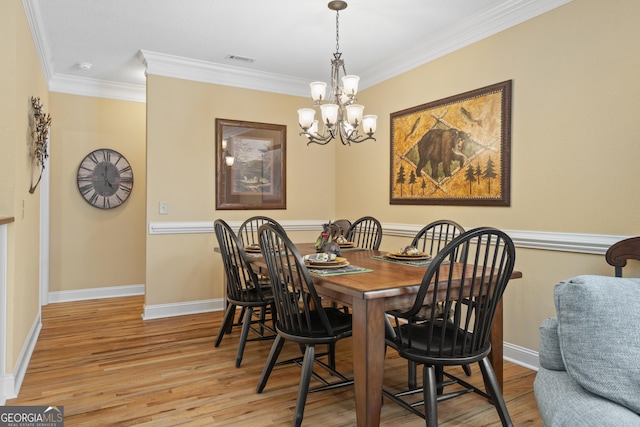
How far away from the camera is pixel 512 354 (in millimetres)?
3074

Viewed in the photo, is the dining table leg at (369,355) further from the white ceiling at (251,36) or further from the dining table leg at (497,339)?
the white ceiling at (251,36)

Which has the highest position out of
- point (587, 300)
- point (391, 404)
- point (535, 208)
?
point (535, 208)

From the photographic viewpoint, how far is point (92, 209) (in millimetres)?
5023

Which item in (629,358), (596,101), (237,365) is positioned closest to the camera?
(629,358)

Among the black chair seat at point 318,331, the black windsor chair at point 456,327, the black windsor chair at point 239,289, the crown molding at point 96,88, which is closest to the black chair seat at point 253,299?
the black windsor chair at point 239,289

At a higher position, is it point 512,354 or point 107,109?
point 107,109

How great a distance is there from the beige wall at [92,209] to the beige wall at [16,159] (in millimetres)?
1946

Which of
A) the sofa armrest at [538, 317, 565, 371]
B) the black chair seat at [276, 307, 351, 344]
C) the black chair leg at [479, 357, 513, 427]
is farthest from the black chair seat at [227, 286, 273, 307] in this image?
the sofa armrest at [538, 317, 565, 371]

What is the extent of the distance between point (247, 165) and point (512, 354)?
125 inches

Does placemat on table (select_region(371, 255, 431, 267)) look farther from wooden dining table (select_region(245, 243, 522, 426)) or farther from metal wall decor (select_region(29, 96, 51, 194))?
metal wall decor (select_region(29, 96, 51, 194))

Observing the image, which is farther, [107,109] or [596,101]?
[107,109]

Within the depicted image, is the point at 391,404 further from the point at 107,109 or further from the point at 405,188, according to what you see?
the point at 107,109

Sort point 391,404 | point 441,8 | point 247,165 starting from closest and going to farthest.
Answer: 1. point 391,404
2. point 441,8
3. point 247,165

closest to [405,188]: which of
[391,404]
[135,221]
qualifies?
[391,404]
